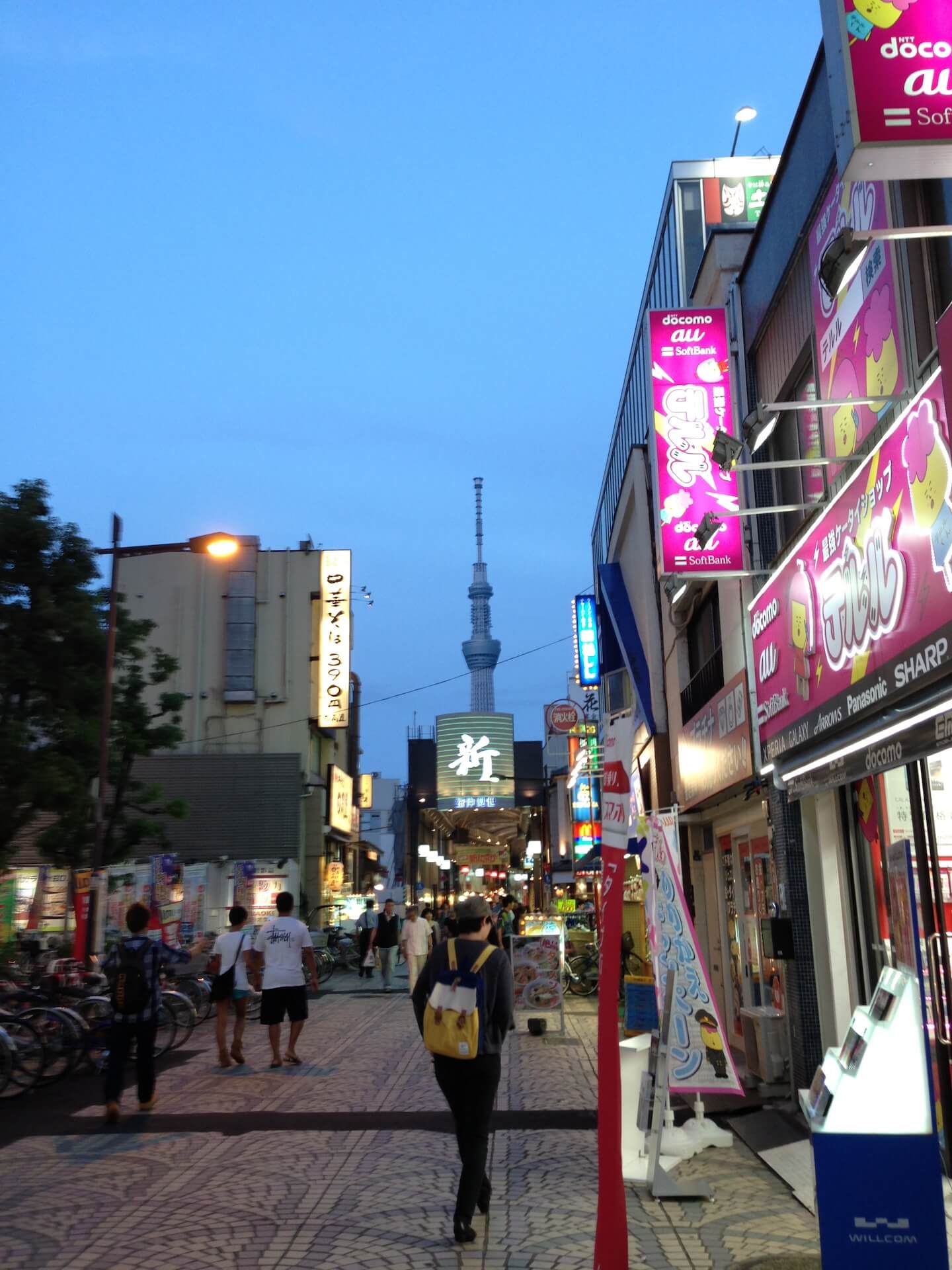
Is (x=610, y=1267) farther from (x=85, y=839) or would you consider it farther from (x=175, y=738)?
(x=175, y=738)

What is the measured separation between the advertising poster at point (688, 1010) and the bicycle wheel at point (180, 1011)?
8.03 m

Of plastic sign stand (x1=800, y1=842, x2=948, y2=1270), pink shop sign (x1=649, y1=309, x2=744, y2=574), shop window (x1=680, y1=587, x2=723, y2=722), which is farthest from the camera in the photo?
shop window (x1=680, y1=587, x2=723, y2=722)

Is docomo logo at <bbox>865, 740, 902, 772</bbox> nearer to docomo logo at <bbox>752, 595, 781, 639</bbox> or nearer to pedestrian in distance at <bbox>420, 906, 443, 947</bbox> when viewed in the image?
docomo logo at <bbox>752, 595, 781, 639</bbox>

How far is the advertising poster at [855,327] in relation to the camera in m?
7.45

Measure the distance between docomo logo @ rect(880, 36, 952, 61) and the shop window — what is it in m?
9.29

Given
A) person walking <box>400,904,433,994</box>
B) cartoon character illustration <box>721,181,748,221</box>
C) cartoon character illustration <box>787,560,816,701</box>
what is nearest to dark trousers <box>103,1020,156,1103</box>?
cartoon character illustration <box>787,560,816,701</box>

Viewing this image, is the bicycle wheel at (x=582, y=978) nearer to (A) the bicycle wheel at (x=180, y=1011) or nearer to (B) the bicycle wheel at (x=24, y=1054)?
A: (A) the bicycle wheel at (x=180, y=1011)

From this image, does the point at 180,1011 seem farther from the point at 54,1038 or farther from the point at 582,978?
the point at 582,978

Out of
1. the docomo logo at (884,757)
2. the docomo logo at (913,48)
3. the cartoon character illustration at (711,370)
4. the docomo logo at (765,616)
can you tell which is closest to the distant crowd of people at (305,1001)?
the docomo logo at (884,757)

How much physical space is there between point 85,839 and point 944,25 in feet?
69.9

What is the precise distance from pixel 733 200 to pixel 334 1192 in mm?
22397

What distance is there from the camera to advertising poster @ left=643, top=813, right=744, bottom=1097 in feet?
27.5

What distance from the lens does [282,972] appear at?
12336mm

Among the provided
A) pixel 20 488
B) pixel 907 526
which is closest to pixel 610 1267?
pixel 907 526
